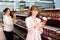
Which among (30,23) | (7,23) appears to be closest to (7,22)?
(7,23)

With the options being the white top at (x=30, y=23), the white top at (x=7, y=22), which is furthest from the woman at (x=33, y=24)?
the white top at (x=7, y=22)

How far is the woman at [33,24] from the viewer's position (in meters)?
3.49

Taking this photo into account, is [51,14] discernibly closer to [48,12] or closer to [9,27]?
[48,12]

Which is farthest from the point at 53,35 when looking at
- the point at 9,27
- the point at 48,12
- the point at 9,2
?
the point at 9,2

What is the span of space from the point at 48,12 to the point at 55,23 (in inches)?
14.6

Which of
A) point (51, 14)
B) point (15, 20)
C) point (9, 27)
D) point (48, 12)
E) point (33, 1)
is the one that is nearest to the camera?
point (51, 14)

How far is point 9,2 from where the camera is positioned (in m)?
9.62

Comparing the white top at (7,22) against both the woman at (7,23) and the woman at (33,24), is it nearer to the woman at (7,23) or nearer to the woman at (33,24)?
Result: the woman at (7,23)

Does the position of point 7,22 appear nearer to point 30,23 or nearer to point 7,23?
point 7,23

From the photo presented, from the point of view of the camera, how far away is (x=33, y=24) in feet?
11.5

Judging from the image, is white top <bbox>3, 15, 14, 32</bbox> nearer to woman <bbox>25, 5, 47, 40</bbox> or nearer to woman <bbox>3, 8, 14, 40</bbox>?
woman <bbox>3, 8, 14, 40</bbox>

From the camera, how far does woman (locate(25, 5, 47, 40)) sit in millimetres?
3486

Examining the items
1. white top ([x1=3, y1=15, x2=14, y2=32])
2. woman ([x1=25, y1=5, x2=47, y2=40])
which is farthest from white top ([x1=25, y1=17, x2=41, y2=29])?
white top ([x1=3, y1=15, x2=14, y2=32])

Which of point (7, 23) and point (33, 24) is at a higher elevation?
point (33, 24)
